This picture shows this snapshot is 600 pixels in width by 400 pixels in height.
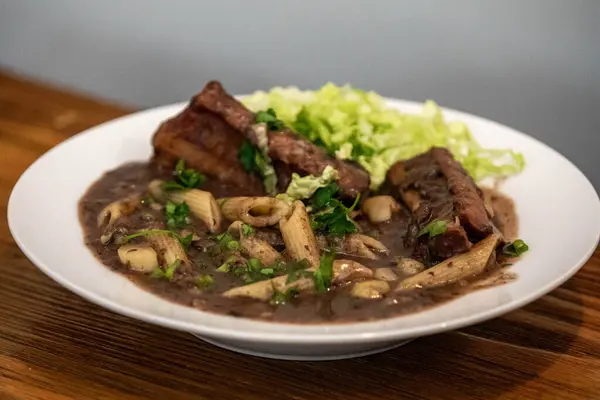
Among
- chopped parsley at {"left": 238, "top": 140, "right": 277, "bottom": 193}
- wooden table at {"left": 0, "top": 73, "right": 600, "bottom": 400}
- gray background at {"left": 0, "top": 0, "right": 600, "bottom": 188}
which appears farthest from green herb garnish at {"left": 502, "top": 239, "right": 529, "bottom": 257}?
gray background at {"left": 0, "top": 0, "right": 600, "bottom": 188}

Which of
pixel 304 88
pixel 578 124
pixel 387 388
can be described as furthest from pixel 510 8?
pixel 387 388

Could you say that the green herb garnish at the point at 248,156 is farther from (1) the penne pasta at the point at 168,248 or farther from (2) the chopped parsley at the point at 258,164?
(1) the penne pasta at the point at 168,248

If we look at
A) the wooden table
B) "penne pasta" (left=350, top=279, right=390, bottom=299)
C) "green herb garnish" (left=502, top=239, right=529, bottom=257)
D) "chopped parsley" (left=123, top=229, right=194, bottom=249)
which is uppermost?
"green herb garnish" (left=502, top=239, right=529, bottom=257)

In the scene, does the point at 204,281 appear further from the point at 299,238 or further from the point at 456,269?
the point at 456,269

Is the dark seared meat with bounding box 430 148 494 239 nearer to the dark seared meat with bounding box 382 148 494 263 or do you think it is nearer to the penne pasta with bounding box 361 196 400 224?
the dark seared meat with bounding box 382 148 494 263

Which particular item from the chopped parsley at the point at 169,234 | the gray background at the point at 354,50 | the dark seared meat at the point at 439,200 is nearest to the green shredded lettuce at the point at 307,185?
the dark seared meat at the point at 439,200
